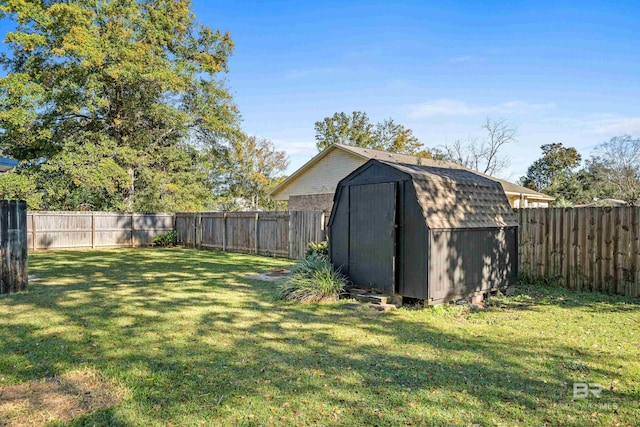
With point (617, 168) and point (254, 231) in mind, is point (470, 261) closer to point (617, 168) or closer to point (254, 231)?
point (254, 231)

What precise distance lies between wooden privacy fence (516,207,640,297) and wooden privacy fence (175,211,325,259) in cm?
628

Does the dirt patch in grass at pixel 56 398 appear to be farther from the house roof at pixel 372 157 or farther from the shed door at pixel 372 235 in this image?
the house roof at pixel 372 157

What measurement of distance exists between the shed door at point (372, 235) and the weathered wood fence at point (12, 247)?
20.8ft

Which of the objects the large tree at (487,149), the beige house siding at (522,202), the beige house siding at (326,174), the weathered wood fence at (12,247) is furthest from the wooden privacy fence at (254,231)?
the large tree at (487,149)

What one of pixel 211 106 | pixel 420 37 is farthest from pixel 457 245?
pixel 211 106

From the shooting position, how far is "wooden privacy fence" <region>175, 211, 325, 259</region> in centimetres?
1320

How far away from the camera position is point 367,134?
124 ft

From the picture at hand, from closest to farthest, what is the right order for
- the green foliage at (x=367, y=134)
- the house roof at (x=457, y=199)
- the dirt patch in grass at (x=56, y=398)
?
the dirt patch in grass at (x=56, y=398) → the house roof at (x=457, y=199) → the green foliage at (x=367, y=134)

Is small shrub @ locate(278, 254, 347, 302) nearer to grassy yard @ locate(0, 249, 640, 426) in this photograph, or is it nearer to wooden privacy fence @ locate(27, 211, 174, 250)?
grassy yard @ locate(0, 249, 640, 426)

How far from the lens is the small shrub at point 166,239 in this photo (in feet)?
62.2

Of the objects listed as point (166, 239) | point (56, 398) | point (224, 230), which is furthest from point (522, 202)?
point (56, 398)

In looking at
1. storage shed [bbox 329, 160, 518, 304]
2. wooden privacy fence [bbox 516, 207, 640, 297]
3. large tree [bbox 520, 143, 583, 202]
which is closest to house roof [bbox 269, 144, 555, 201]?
wooden privacy fence [bbox 516, 207, 640, 297]

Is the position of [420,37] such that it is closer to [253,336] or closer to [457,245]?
[457,245]

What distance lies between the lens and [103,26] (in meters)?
20.0
